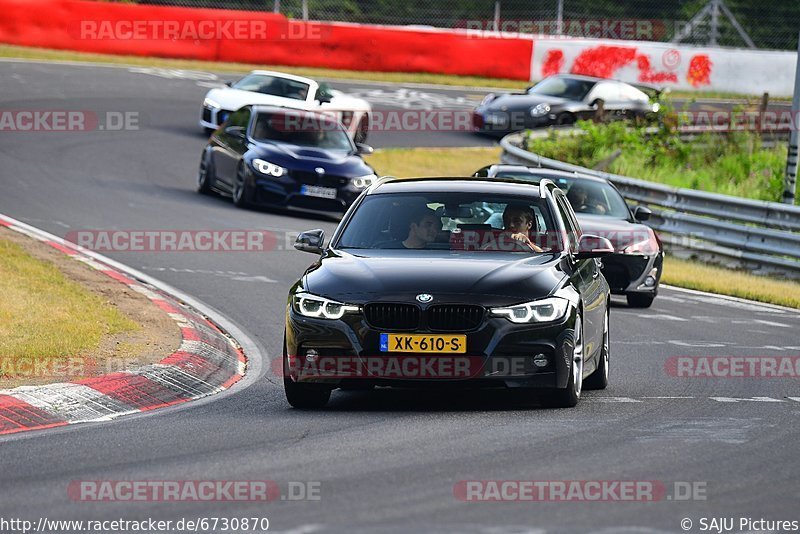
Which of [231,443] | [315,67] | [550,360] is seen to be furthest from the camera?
[315,67]

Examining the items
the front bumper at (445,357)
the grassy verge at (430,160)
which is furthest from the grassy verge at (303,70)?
the front bumper at (445,357)

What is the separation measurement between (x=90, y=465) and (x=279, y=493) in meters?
1.18

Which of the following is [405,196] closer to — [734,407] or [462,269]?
[462,269]

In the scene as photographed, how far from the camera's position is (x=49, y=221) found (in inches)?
766

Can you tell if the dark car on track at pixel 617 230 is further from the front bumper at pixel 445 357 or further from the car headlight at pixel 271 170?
the front bumper at pixel 445 357

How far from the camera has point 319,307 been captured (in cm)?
923

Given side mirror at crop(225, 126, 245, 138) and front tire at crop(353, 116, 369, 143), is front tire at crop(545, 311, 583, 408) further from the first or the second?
front tire at crop(353, 116, 369, 143)

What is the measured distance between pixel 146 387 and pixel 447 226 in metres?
2.24

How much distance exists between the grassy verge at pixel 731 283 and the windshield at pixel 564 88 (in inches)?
525

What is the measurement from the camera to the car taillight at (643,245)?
1656cm

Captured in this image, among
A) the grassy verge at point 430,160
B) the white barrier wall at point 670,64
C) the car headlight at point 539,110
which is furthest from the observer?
the white barrier wall at point 670,64

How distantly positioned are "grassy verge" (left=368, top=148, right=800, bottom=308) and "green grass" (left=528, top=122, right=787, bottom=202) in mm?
1861

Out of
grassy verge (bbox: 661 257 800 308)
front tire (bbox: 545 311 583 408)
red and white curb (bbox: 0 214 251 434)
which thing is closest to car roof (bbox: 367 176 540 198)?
front tire (bbox: 545 311 583 408)

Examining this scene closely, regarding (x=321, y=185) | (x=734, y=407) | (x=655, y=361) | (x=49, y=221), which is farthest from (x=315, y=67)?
(x=734, y=407)
